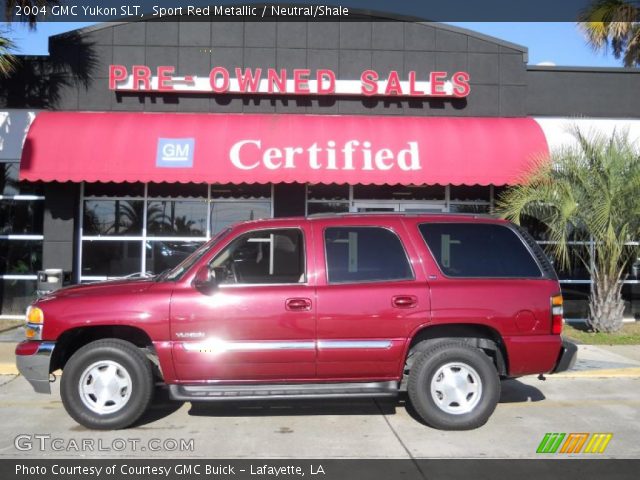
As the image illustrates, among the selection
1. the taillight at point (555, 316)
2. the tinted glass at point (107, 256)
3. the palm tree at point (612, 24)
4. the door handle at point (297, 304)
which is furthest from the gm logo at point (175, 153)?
the palm tree at point (612, 24)

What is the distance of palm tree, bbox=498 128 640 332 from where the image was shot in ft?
32.7

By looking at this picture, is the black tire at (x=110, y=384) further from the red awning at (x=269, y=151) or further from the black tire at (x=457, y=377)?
the red awning at (x=269, y=151)

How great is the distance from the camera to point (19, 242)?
12242 mm

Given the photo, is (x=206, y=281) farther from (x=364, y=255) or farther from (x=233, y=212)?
(x=233, y=212)

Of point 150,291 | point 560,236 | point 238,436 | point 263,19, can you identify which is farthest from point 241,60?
point 238,436

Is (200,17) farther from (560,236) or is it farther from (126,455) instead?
(126,455)

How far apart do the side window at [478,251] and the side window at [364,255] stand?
1.12ft

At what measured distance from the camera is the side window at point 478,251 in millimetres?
5834

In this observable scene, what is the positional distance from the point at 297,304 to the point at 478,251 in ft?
6.05

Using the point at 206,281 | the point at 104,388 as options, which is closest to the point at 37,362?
the point at 104,388

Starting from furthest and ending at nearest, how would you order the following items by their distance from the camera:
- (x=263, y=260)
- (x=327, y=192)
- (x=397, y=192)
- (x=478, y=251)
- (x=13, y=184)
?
(x=397, y=192) → (x=327, y=192) → (x=13, y=184) → (x=263, y=260) → (x=478, y=251)

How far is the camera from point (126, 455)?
4.99 meters

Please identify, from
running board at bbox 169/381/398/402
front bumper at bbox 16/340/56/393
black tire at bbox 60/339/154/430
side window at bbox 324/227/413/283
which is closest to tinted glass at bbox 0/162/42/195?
front bumper at bbox 16/340/56/393

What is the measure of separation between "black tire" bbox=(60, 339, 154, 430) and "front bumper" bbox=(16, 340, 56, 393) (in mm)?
171
